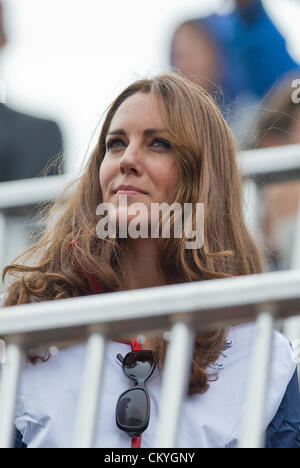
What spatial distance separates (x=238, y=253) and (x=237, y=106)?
898 millimetres

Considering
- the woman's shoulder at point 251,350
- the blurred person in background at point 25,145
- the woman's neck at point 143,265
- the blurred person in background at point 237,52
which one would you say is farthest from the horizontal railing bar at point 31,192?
the woman's shoulder at point 251,350

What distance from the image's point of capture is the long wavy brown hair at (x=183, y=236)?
2.65m

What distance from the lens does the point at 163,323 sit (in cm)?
176

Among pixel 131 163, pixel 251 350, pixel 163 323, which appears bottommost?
pixel 163 323

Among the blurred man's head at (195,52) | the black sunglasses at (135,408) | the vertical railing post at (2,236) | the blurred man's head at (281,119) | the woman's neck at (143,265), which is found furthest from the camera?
the blurred man's head at (195,52)

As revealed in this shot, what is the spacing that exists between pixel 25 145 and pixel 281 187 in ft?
3.56

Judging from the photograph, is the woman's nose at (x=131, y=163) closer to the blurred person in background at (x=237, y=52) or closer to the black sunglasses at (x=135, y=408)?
the black sunglasses at (x=135, y=408)

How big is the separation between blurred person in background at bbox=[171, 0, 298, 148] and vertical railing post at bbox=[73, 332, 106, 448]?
2.17 meters

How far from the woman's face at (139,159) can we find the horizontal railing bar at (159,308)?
86 cm

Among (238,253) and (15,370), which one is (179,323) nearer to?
(15,370)

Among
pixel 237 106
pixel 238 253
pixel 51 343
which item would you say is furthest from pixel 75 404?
pixel 237 106

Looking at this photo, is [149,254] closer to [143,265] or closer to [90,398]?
[143,265]

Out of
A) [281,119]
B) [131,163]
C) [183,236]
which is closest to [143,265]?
[183,236]

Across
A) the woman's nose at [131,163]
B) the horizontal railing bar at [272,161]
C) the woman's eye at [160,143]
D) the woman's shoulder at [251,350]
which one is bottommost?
the woman's shoulder at [251,350]
